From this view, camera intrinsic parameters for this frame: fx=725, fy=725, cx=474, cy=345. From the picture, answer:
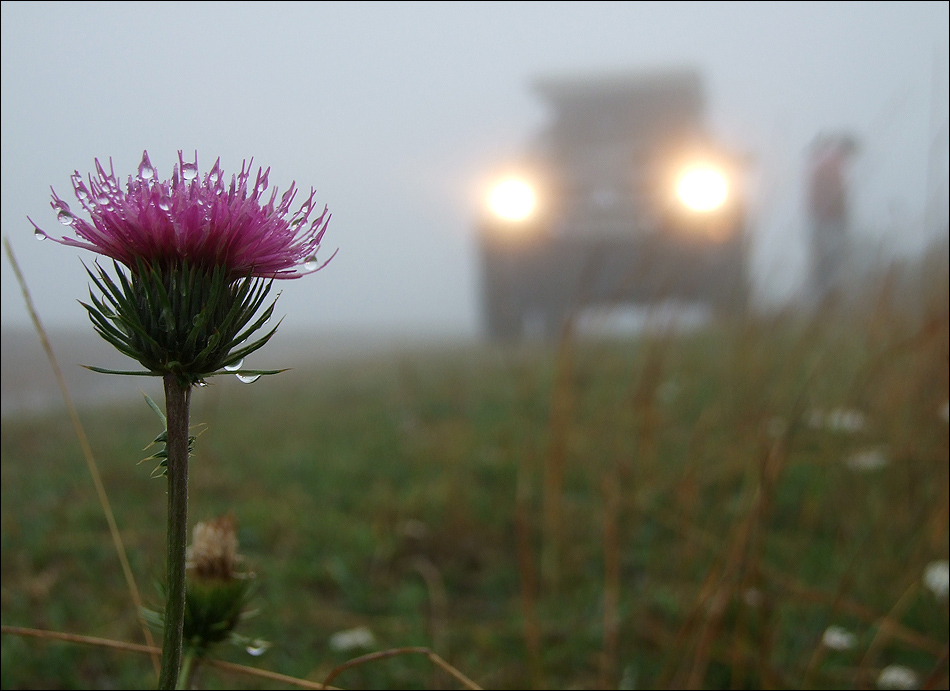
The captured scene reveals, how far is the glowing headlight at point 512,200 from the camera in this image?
4.57 meters

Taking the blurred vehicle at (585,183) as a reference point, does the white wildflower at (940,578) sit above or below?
below

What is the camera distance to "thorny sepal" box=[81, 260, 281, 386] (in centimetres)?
40

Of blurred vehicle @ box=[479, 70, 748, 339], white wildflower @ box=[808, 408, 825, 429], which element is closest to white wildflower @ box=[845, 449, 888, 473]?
white wildflower @ box=[808, 408, 825, 429]

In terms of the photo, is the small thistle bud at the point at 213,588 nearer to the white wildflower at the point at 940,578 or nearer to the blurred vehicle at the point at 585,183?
the white wildflower at the point at 940,578

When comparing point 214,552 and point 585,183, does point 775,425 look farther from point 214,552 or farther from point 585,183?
point 585,183

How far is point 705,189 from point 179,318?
3064mm

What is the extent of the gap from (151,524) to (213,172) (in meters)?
1.87

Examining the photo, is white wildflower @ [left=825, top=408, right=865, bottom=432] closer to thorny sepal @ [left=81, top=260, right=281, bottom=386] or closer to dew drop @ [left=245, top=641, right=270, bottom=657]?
dew drop @ [left=245, top=641, right=270, bottom=657]

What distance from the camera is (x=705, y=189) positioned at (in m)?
3.16

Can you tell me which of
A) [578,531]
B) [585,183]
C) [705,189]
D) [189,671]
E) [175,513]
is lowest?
[578,531]

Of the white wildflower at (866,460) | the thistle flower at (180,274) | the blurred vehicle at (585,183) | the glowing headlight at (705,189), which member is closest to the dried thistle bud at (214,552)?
the thistle flower at (180,274)

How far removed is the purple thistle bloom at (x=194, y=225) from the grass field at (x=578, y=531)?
567 millimetres

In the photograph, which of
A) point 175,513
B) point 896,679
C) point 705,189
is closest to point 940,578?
point 896,679

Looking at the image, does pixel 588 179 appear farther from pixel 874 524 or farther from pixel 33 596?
pixel 33 596
